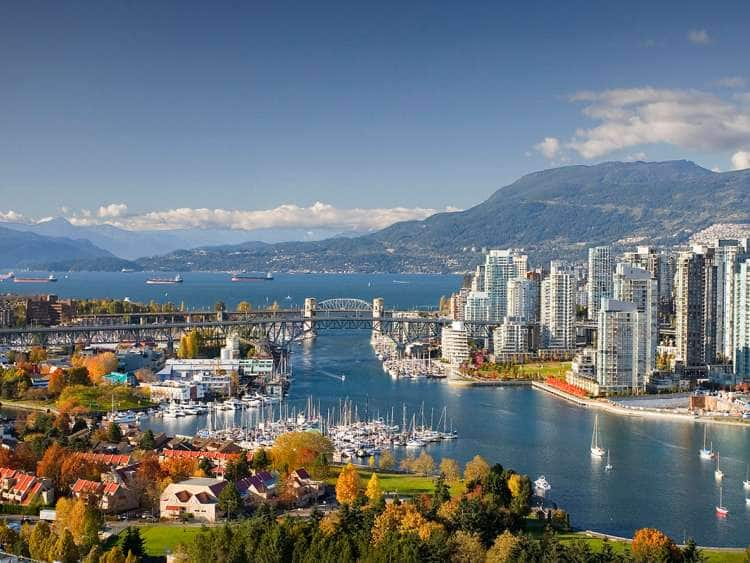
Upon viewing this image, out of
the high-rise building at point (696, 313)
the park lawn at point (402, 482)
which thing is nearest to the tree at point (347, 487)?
the park lawn at point (402, 482)

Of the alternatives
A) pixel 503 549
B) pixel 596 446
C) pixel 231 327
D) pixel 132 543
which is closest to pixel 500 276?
→ pixel 231 327

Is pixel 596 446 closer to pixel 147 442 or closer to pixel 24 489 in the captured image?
pixel 147 442

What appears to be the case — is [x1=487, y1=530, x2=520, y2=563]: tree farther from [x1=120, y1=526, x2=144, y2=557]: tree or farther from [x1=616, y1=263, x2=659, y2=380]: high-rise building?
[x1=616, y1=263, x2=659, y2=380]: high-rise building

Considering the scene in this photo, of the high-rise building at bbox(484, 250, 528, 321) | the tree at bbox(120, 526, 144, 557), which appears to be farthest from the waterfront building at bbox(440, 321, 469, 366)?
the tree at bbox(120, 526, 144, 557)

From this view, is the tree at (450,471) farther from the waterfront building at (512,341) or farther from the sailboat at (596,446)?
the waterfront building at (512,341)

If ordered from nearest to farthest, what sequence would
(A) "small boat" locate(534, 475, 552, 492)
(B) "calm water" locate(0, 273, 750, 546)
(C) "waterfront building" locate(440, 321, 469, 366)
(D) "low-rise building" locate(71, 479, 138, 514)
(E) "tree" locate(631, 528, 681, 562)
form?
(E) "tree" locate(631, 528, 681, 562) → (D) "low-rise building" locate(71, 479, 138, 514) → (B) "calm water" locate(0, 273, 750, 546) → (A) "small boat" locate(534, 475, 552, 492) → (C) "waterfront building" locate(440, 321, 469, 366)

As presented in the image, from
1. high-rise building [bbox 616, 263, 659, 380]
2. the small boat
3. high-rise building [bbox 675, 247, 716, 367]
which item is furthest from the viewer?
high-rise building [bbox 675, 247, 716, 367]
